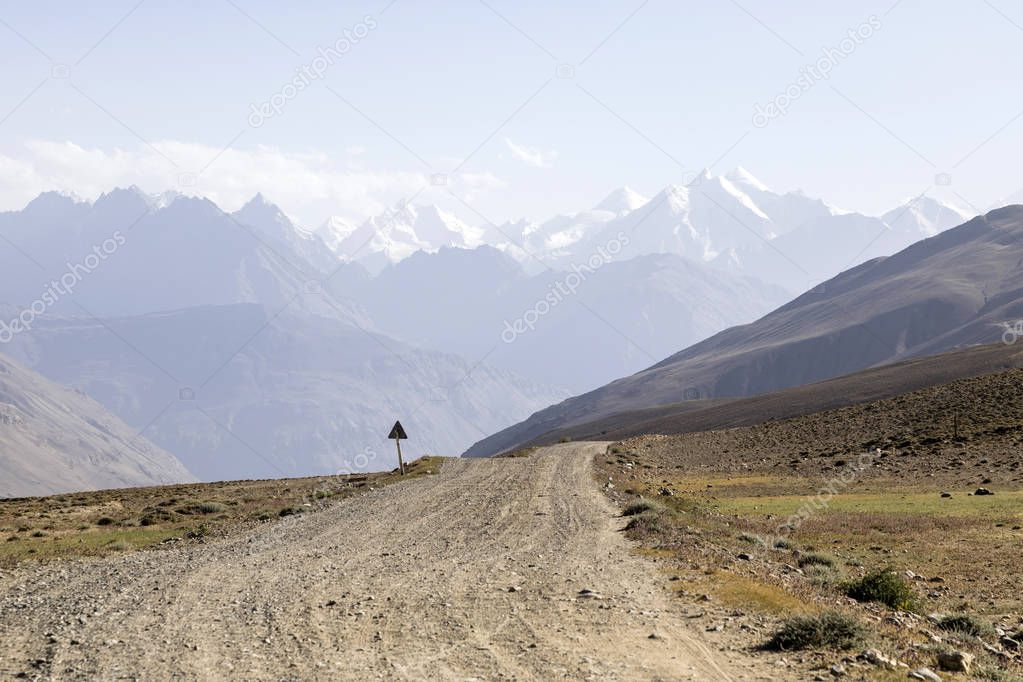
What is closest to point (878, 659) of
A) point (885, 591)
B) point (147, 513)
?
point (885, 591)

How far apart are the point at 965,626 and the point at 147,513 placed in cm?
3432

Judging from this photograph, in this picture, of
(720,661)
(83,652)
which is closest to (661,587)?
(720,661)

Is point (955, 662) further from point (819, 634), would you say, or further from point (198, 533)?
point (198, 533)

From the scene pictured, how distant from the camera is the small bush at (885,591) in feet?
60.6

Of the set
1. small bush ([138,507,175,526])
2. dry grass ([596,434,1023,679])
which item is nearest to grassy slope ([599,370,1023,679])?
dry grass ([596,434,1023,679])

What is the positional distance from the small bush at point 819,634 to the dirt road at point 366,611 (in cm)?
108

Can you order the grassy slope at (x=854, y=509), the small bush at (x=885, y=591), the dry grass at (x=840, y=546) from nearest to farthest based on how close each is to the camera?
1. the dry grass at (x=840, y=546)
2. the grassy slope at (x=854, y=509)
3. the small bush at (x=885, y=591)

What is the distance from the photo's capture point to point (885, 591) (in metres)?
18.6

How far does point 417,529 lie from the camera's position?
28406 millimetres

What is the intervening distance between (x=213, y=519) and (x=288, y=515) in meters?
3.18

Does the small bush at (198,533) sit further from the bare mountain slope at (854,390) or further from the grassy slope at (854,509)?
the bare mountain slope at (854,390)

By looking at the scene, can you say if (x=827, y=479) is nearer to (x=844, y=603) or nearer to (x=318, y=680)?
(x=844, y=603)

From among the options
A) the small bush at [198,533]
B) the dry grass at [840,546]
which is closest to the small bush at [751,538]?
the dry grass at [840,546]

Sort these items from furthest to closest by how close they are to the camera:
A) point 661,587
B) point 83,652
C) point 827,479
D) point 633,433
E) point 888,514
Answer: point 633,433, point 827,479, point 888,514, point 661,587, point 83,652
